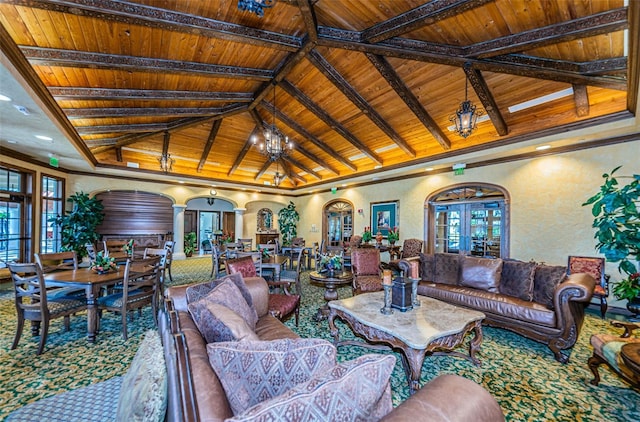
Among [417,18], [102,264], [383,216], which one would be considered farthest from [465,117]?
[102,264]

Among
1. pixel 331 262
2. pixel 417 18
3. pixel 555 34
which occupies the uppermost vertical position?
pixel 417 18

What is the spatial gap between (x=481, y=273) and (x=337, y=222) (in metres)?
6.97

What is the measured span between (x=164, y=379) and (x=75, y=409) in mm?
886

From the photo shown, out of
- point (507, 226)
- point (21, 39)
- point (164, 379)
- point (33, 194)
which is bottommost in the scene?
point (164, 379)

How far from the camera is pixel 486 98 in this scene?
177 inches

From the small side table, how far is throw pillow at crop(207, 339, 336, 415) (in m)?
2.30

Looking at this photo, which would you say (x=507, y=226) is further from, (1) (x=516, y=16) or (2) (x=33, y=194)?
(2) (x=33, y=194)

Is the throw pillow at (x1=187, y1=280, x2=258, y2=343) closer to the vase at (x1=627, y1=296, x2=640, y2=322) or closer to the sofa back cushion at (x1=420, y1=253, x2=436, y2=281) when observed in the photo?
the sofa back cushion at (x1=420, y1=253, x2=436, y2=281)

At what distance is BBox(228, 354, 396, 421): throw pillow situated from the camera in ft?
2.29

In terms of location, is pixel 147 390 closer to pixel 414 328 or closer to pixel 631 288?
pixel 414 328

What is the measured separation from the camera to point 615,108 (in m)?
4.07

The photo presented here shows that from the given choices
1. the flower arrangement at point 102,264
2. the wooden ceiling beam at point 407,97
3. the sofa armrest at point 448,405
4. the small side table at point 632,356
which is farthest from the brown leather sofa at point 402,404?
the wooden ceiling beam at point 407,97

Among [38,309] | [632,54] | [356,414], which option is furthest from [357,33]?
[38,309]

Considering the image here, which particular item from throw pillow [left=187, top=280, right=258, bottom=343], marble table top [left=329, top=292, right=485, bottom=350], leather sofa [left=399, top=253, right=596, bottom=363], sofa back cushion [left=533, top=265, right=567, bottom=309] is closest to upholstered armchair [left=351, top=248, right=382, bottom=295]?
leather sofa [left=399, top=253, right=596, bottom=363]
